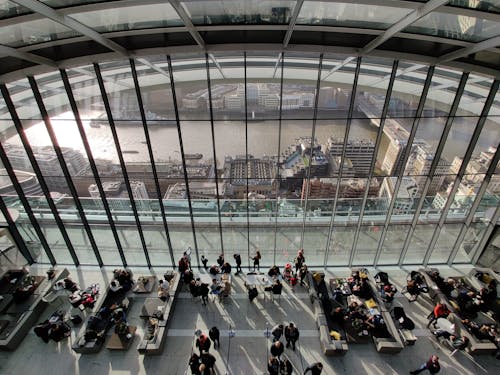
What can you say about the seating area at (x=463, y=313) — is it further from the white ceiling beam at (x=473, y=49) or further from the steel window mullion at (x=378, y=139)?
the white ceiling beam at (x=473, y=49)

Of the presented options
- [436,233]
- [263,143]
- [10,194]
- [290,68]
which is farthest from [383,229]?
[10,194]

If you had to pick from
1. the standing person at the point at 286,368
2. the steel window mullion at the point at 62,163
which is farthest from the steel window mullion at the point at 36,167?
the standing person at the point at 286,368

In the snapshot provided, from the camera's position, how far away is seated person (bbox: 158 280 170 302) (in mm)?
11383

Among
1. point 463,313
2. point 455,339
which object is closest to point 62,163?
point 455,339

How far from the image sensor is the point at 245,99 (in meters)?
9.63

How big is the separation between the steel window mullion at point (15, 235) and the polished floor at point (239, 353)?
3.41 m

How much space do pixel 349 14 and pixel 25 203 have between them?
542 inches

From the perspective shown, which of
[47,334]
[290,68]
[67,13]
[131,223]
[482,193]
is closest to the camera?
[67,13]

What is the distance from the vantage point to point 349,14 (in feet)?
23.2

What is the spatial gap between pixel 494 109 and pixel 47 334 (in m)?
17.7

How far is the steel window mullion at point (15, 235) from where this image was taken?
12.1 meters

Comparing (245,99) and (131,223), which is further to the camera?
(131,223)

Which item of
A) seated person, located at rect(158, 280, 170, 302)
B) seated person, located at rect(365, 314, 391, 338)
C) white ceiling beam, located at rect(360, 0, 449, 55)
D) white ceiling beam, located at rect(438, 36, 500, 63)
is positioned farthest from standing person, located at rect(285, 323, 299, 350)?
white ceiling beam, located at rect(438, 36, 500, 63)

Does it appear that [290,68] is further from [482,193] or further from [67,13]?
[482,193]
